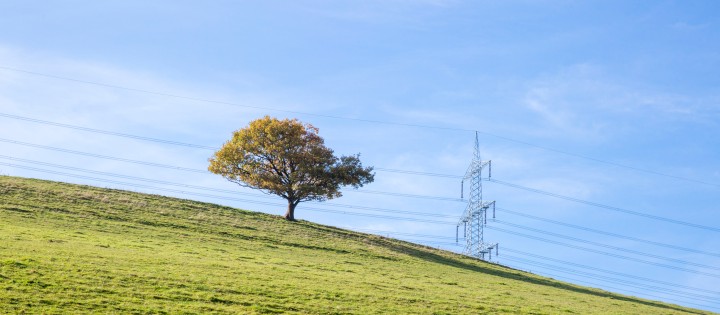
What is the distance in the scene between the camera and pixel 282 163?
86.1m

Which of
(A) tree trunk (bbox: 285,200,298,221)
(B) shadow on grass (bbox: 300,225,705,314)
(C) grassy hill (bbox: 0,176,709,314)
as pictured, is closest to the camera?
(C) grassy hill (bbox: 0,176,709,314)

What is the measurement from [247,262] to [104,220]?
1765cm

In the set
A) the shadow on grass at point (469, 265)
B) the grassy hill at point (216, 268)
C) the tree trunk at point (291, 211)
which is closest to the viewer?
the grassy hill at point (216, 268)

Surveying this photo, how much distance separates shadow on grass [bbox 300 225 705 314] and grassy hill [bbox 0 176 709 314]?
0.28 m

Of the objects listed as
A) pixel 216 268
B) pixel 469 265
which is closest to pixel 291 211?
pixel 469 265

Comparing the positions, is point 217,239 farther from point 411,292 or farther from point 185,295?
point 185,295

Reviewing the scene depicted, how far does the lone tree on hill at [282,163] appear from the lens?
84.8 meters

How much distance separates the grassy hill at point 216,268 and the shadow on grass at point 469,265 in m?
0.28

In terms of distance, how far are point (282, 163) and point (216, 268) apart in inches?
1644

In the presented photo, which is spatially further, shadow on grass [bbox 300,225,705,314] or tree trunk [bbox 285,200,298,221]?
tree trunk [bbox 285,200,298,221]

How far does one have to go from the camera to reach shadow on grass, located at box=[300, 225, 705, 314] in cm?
6838

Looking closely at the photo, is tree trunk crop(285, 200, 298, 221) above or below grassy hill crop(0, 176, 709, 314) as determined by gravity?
above

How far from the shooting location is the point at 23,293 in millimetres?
31500

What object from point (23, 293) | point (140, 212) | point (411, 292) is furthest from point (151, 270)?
point (140, 212)
